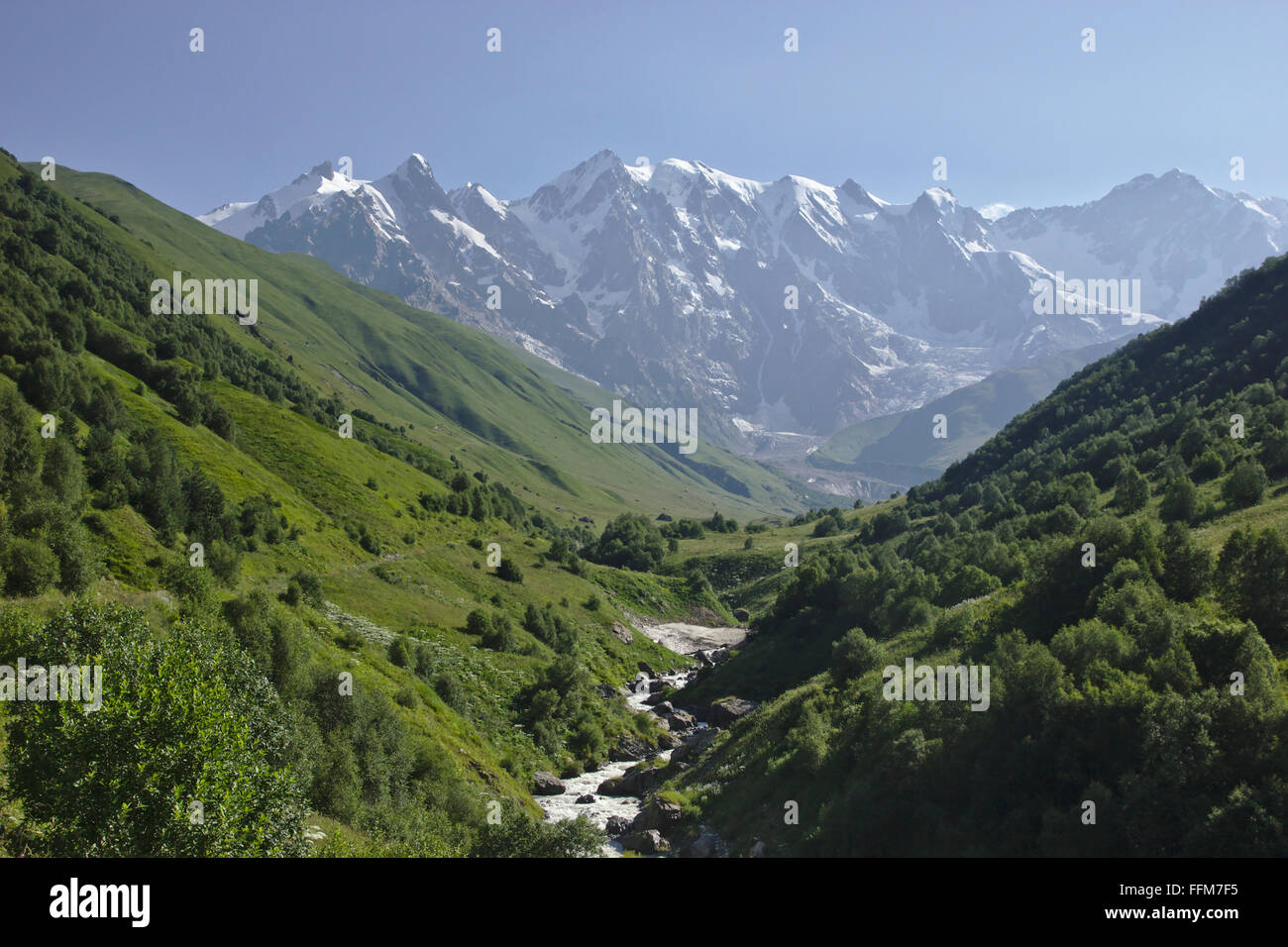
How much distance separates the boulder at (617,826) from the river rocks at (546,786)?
34.0 feet

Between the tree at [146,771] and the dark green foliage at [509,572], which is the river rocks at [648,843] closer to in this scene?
the tree at [146,771]

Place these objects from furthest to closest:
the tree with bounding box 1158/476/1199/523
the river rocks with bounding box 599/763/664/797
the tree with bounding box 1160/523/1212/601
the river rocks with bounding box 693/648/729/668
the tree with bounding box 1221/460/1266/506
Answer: the river rocks with bounding box 693/648/729/668 → the river rocks with bounding box 599/763/664/797 → the tree with bounding box 1158/476/1199/523 → the tree with bounding box 1221/460/1266/506 → the tree with bounding box 1160/523/1212/601

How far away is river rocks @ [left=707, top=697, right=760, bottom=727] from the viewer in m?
87.1

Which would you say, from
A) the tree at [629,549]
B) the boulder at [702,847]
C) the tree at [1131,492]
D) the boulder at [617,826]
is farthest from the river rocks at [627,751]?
the tree at [629,549]

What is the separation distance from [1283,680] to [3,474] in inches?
3385

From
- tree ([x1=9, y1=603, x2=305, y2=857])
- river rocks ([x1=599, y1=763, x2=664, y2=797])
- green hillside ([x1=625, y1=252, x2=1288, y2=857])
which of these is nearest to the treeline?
green hillside ([x1=625, y1=252, x2=1288, y2=857])

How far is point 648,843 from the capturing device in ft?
178

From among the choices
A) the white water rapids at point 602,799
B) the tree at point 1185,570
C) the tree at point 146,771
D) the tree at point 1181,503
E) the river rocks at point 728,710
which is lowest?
the white water rapids at point 602,799

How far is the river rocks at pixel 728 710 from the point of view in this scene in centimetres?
8706

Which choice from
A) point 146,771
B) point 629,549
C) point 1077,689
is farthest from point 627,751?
point 629,549

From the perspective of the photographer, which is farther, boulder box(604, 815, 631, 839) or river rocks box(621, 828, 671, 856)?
boulder box(604, 815, 631, 839)

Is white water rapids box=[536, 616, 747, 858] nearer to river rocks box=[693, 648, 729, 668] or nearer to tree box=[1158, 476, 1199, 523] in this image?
river rocks box=[693, 648, 729, 668]

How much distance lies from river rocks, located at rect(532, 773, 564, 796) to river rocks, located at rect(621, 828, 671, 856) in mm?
16968

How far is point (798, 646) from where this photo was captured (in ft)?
322
